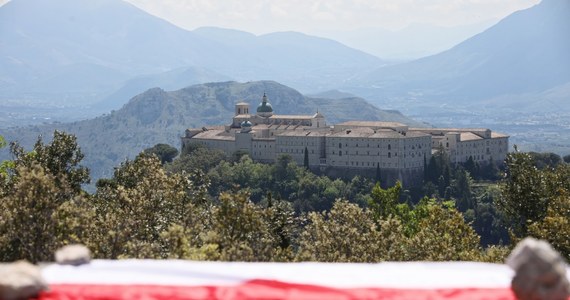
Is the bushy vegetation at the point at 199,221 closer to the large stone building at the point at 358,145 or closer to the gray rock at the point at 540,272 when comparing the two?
the gray rock at the point at 540,272

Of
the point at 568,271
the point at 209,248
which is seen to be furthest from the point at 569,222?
the point at 568,271

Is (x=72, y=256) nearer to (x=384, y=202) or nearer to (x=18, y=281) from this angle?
(x=18, y=281)

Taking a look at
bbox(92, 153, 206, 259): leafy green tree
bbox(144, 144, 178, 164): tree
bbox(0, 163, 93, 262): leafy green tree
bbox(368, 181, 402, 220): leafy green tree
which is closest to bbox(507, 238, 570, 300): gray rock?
bbox(92, 153, 206, 259): leafy green tree

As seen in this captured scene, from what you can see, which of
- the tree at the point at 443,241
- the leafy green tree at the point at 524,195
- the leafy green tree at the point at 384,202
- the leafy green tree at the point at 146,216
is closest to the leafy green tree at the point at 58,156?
the leafy green tree at the point at 146,216

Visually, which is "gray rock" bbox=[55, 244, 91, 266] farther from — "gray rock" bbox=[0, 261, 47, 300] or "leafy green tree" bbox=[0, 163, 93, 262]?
"leafy green tree" bbox=[0, 163, 93, 262]

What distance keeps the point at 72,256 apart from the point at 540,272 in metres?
2.66

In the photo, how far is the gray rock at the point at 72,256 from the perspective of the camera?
5.47 meters

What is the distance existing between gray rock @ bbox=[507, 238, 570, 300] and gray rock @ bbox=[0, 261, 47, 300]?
248 cm

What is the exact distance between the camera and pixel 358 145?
124 metres

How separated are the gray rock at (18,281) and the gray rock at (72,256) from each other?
497 mm

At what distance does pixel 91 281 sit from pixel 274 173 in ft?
390

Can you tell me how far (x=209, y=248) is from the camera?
2145 centimetres

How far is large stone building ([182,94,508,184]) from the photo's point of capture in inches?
4867

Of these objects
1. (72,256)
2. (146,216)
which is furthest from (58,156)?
(72,256)
